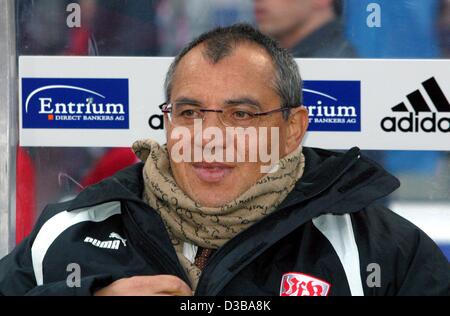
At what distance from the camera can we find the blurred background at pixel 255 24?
2.84 metres

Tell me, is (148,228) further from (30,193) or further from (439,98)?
(439,98)

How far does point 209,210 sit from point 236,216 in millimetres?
73

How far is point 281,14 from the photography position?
2.84m

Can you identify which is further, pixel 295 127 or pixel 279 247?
pixel 295 127

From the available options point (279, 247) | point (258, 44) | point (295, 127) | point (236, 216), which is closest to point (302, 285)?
point (279, 247)

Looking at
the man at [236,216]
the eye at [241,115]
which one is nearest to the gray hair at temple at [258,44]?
the man at [236,216]

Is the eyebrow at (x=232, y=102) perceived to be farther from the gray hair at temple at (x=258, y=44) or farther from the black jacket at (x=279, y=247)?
the black jacket at (x=279, y=247)

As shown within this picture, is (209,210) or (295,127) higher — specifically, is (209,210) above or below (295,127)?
below

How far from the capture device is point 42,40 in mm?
2906

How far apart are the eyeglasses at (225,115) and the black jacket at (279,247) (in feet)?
0.71

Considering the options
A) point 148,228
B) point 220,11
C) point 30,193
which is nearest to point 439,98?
point 220,11

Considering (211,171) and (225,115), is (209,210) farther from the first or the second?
(225,115)

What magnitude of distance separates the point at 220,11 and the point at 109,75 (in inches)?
17.0
